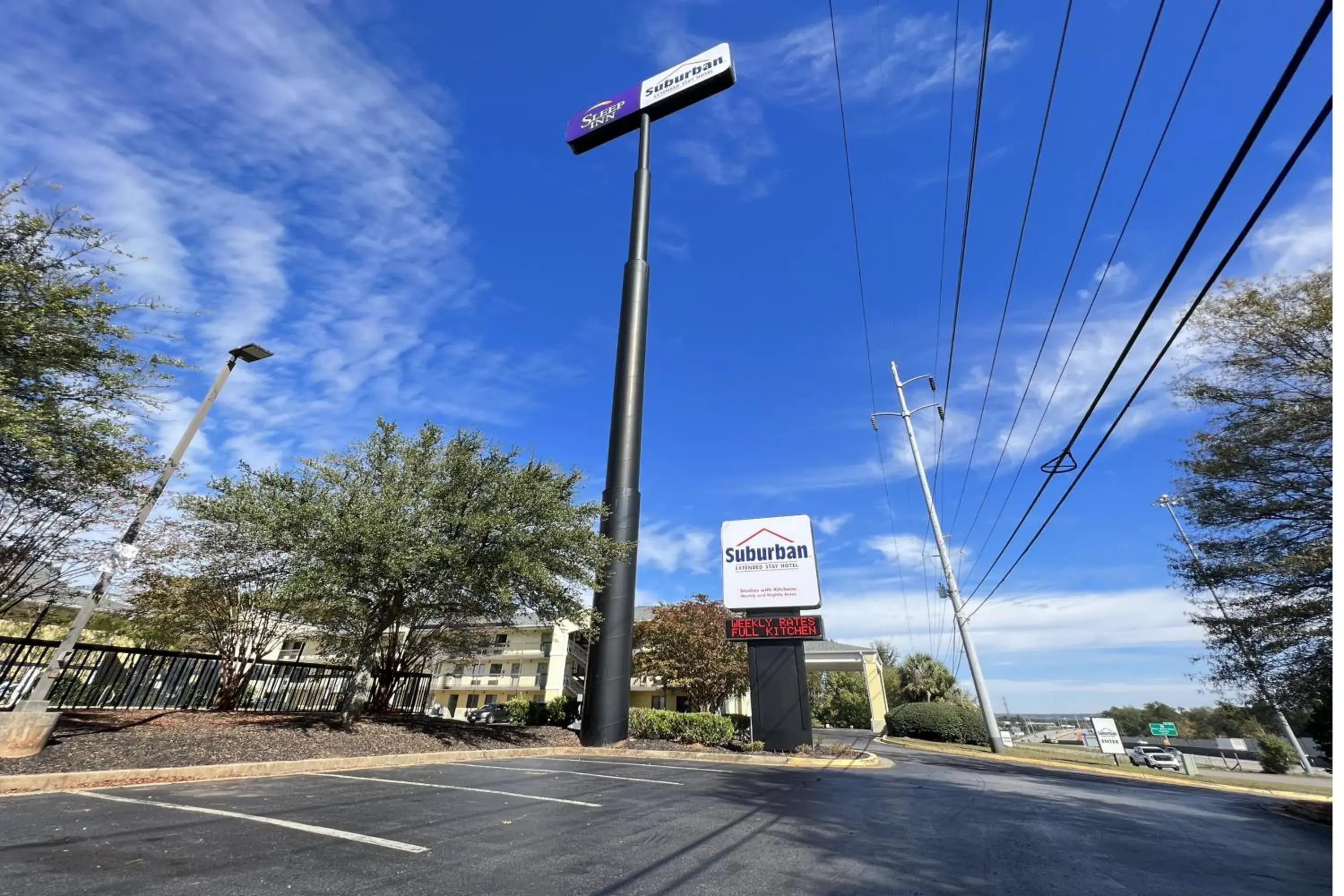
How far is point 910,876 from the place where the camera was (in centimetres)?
460

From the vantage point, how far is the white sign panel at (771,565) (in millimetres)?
18125

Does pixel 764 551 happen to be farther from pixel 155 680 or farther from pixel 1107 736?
pixel 1107 736

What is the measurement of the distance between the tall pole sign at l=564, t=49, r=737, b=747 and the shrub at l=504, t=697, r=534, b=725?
6.16m

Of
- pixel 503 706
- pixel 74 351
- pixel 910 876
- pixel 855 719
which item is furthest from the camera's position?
pixel 855 719

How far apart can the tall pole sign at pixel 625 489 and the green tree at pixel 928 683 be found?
2754 cm

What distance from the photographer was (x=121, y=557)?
8438 millimetres

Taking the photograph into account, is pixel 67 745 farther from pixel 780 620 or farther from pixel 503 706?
pixel 503 706

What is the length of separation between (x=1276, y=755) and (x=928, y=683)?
18.5 metres

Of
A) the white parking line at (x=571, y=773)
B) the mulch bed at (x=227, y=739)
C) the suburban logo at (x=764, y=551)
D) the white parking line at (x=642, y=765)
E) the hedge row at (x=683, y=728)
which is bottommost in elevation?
the white parking line at (x=571, y=773)

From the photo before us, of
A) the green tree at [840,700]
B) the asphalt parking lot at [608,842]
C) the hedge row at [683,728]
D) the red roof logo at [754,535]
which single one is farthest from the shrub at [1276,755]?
the hedge row at [683,728]

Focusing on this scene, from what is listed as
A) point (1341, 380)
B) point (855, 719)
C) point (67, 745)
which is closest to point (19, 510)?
point (67, 745)

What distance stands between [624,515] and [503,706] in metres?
18.6

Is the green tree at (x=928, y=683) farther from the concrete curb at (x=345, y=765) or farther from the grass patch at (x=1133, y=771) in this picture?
the concrete curb at (x=345, y=765)

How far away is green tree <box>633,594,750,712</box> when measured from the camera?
2703 centimetres
